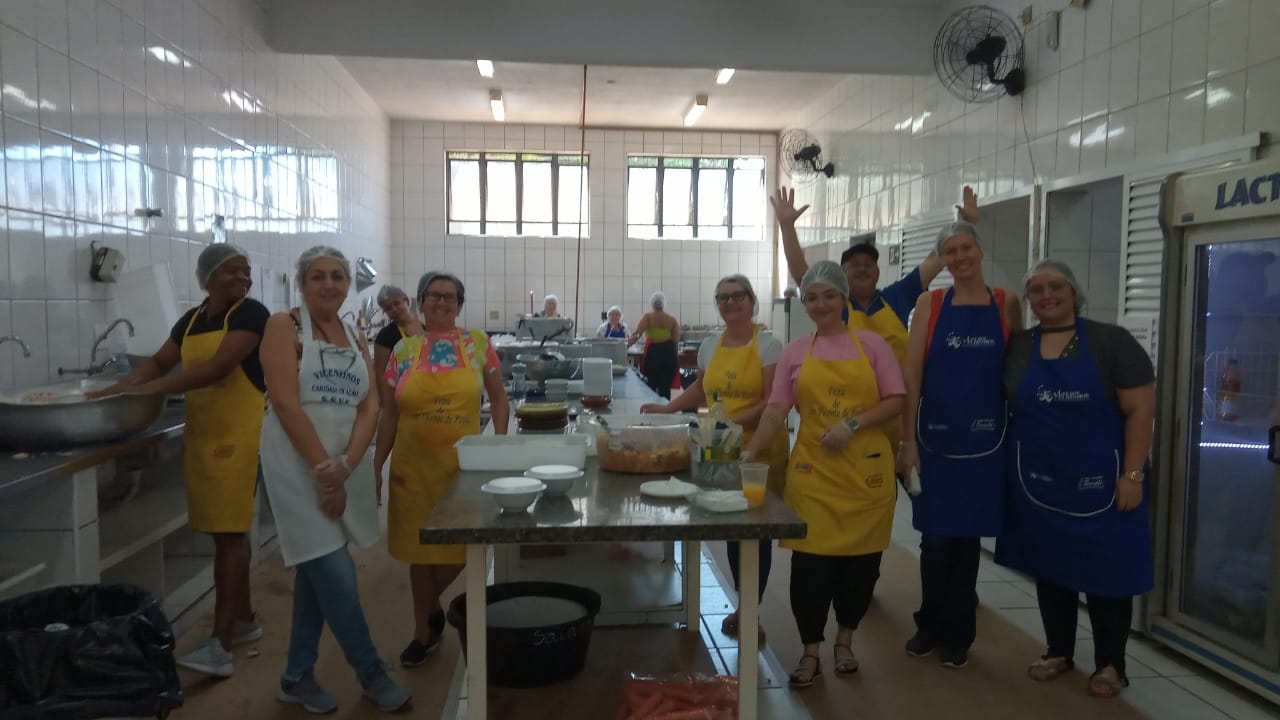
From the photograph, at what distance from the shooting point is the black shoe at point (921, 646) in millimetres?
3213

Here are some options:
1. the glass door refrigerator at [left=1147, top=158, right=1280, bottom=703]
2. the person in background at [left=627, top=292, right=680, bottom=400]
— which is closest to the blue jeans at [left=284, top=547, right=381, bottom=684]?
the glass door refrigerator at [left=1147, top=158, right=1280, bottom=703]

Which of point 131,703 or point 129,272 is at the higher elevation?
point 129,272

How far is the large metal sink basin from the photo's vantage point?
255 centimetres

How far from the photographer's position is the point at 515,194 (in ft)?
34.3

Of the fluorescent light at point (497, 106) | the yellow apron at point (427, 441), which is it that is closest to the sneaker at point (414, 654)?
the yellow apron at point (427, 441)

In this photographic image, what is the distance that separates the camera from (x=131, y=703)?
1.87 metres

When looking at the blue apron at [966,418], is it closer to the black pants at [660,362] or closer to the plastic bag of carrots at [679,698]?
the plastic bag of carrots at [679,698]

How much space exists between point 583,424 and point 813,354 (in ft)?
2.71

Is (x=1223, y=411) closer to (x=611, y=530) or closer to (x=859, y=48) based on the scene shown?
(x=611, y=530)

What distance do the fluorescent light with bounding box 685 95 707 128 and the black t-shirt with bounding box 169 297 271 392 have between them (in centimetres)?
652

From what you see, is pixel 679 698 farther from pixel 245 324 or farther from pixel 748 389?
pixel 245 324

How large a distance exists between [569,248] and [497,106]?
1.95 m

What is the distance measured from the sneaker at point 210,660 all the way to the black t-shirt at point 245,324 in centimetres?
94

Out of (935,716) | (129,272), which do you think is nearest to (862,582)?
(935,716)
